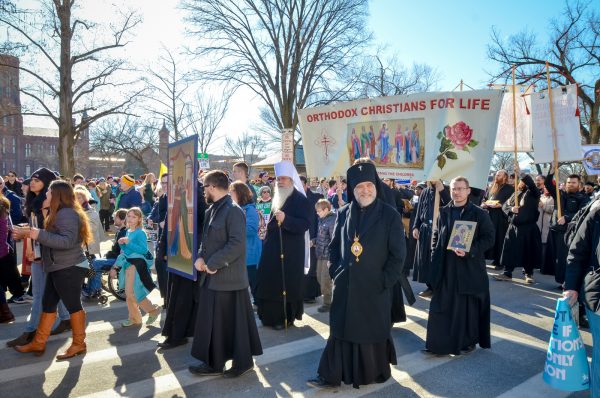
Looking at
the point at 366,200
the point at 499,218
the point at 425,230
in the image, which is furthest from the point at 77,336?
the point at 499,218

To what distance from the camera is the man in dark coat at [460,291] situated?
16.7 ft

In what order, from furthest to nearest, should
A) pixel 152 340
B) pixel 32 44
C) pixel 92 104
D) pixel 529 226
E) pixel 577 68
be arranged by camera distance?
pixel 577 68 < pixel 92 104 < pixel 32 44 < pixel 529 226 < pixel 152 340

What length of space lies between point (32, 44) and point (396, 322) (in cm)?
1782

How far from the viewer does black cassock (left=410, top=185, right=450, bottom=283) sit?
7.54 m

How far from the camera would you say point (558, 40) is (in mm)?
28297

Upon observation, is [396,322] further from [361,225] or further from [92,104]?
[92,104]

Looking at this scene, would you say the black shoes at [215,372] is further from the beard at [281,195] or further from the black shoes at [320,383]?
the beard at [281,195]

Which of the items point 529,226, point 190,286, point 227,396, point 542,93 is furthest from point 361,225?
point 529,226

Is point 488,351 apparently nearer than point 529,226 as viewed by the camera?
Yes

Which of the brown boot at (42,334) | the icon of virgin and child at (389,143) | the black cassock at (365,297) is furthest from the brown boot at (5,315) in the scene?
the icon of virgin and child at (389,143)

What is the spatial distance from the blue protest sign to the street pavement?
558mm

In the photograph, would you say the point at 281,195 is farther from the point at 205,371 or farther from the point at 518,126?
the point at 518,126

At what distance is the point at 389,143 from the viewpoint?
21.4ft

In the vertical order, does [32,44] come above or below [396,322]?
above
